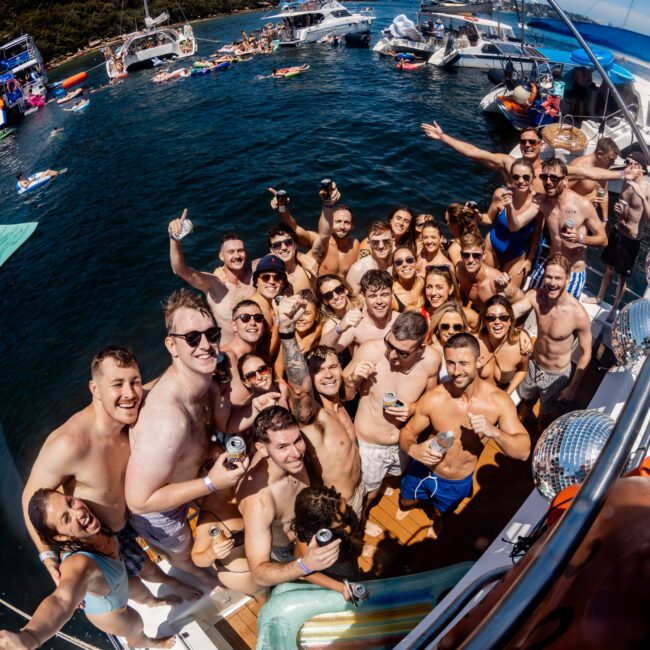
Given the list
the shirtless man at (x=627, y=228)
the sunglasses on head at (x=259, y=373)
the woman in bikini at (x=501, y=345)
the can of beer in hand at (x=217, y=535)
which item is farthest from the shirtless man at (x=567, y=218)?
the can of beer in hand at (x=217, y=535)

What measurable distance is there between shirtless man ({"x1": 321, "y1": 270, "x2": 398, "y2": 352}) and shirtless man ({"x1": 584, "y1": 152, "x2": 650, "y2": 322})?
264 centimetres

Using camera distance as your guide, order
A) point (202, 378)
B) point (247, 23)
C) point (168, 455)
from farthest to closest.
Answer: point (247, 23)
point (202, 378)
point (168, 455)

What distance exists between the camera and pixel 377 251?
4.81 m

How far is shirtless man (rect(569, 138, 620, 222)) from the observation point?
18.0 ft

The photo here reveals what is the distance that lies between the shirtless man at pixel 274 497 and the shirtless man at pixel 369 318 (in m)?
1.27

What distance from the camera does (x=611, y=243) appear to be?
5.33 m

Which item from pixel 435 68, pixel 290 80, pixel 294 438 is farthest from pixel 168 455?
pixel 435 68

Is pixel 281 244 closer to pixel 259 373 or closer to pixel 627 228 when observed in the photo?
pixel 259 373

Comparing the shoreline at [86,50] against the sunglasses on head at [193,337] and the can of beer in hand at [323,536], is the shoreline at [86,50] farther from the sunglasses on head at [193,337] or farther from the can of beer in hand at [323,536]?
the can of beer in hand at [323,536]

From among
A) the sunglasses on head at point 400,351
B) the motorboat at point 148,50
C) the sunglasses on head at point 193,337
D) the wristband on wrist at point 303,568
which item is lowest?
the wristband on wrist at point 303,568

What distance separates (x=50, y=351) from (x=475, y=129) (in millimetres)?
17522

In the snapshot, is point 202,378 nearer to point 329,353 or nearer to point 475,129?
point 329,353

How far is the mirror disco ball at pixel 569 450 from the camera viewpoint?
188cm

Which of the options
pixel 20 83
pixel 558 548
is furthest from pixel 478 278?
pixel 20 83
